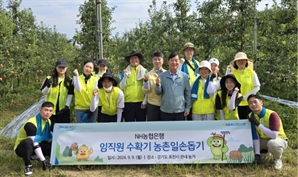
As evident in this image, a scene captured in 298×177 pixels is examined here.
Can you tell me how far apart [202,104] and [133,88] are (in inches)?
46.8

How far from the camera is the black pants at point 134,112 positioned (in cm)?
479

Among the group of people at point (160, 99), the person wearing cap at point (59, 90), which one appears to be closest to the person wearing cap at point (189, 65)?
the group of people at point (160, 99)

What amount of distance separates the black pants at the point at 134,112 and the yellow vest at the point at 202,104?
3.12ft

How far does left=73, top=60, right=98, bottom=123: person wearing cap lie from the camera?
471 cm

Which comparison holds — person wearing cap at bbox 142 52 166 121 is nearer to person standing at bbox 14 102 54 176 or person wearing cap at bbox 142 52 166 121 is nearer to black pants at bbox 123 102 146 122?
black pants at bbox 123 102 146 122

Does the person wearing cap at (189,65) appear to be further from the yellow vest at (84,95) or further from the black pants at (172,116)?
the yellow vest at (84,95)

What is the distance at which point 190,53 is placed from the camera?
4996mm

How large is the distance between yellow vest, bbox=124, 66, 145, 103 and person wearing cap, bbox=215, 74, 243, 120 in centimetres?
129

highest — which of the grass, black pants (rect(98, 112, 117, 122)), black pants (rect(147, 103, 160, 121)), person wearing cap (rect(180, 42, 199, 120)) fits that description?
person wearing cap (rect(180, 42, 199, 120))

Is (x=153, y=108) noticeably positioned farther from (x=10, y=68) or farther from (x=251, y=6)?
(x=10, y=68)

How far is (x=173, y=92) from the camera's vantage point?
4.37 meters

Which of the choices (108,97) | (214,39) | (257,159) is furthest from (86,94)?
(214,39)

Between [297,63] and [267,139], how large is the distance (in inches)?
160

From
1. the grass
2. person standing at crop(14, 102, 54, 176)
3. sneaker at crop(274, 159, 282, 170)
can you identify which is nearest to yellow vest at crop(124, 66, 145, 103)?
the grass
